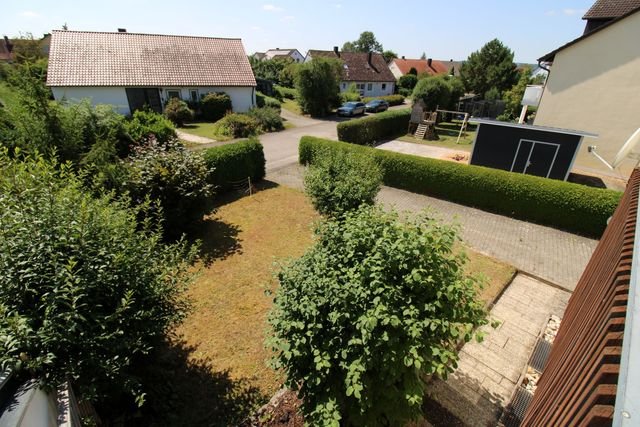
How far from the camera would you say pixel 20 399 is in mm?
2369

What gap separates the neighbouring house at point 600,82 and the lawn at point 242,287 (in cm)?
1355

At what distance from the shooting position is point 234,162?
43.1 ft

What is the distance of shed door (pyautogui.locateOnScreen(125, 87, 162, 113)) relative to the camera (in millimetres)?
24422

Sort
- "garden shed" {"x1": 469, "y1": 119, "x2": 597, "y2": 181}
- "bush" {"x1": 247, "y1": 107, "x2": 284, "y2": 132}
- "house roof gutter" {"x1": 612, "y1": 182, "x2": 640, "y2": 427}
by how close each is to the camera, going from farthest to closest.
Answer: "bush" {"x1": 247, "y1": 107, "x2": 284, "y2": 132} < "garden shed" {"x1": 469, "y1": 119, "x2": 597, "y2": 181} < "house roof gutter" {"x1": 612, "y1": 182, "x2": 640, "y2": 427}

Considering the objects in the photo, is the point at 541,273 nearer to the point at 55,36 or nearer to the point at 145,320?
the point at 145,320

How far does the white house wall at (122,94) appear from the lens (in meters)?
22.4

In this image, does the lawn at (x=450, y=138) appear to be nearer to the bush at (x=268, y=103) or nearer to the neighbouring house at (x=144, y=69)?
the bush at (x=268, y=103)

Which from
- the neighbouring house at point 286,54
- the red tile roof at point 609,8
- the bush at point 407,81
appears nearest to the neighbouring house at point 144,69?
the red tile roof at point 609,8

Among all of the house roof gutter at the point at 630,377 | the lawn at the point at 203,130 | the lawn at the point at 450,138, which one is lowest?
the lawn at the point at 450,138

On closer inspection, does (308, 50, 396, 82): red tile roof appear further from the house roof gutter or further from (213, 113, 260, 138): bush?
the house roof gutter

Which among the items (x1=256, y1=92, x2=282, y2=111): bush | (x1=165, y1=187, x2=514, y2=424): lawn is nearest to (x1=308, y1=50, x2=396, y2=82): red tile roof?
(x1=256, y1=92, x2=282, y2=111): bush

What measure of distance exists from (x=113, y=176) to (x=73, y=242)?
5481mm

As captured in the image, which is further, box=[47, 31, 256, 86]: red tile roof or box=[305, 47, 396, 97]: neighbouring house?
box=[305, 47, 396, 97]: neighbouring house

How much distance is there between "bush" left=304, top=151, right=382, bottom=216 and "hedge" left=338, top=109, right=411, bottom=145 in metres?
10.9
